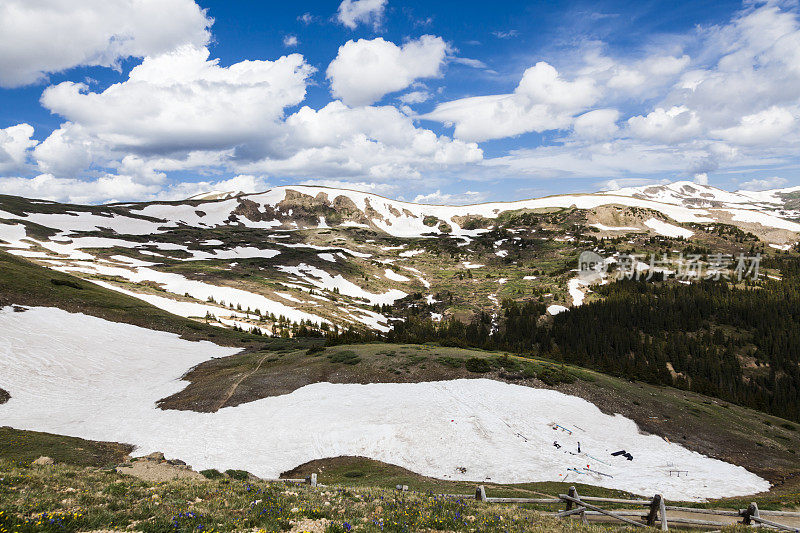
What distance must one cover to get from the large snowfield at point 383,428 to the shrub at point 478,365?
2235 mm

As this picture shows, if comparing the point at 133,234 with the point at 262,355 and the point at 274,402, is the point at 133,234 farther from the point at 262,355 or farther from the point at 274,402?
the point at 274,402

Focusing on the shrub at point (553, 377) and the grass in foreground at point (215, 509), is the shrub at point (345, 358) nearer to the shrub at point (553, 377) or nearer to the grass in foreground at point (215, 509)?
the shrub at point (553, 377)

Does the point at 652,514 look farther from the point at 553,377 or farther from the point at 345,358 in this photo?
the point at 345,358

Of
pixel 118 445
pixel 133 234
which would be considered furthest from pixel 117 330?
pixel 133 234

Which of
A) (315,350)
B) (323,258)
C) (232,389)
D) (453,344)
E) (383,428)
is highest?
(323,258)

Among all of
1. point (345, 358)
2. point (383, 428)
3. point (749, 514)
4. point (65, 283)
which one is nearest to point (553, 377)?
point (383, 428)

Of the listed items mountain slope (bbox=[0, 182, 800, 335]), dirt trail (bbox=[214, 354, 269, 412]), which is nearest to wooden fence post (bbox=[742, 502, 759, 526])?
dirt trail (bbox=[214, 354, 269, 412])

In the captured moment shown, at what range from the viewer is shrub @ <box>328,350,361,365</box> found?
38375 millimetres

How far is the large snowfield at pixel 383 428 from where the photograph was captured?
2233cm

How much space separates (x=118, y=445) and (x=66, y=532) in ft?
70.6

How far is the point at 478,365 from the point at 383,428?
13765 millimetres

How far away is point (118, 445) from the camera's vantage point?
933 inches

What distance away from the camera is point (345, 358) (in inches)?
1539

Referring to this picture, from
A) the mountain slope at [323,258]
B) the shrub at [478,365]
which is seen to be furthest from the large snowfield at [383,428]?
the mountain slope at [323,258]
